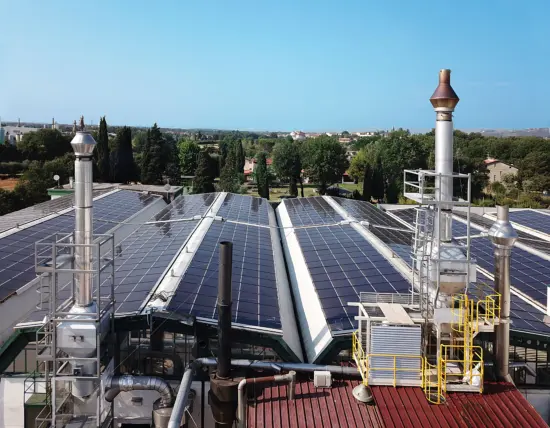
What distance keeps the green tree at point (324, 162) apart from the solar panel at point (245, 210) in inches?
Result: 1373

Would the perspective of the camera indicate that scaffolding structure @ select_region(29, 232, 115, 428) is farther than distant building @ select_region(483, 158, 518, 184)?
No

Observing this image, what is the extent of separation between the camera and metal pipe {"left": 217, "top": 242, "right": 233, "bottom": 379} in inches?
555

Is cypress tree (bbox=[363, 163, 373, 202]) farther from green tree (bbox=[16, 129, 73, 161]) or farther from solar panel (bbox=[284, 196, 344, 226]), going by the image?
green tree (bbox=[16, 129, 73, 161])

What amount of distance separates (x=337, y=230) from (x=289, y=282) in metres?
6.98

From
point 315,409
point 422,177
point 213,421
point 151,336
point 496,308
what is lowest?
point 213,421

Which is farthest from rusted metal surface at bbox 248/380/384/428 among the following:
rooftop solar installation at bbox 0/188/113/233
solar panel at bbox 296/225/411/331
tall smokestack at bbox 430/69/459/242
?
rooftop solar installation at bbox 0/188/113/233

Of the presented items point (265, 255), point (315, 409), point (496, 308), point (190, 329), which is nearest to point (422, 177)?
point (496, 308)

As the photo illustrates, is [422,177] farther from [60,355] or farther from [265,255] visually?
[265,255]

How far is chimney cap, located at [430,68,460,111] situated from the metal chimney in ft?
10.0

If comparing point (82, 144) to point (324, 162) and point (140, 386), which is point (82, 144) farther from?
point (324, 162)

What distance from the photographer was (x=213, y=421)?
15352 millimetres

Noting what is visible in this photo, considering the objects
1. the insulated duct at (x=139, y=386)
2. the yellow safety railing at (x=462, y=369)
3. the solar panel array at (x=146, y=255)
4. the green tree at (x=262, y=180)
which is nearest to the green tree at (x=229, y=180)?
the green tree at (x=262, y=180)

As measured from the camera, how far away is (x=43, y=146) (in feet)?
295

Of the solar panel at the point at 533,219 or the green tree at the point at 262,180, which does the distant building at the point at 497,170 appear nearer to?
the green tree at the point at 262,180
